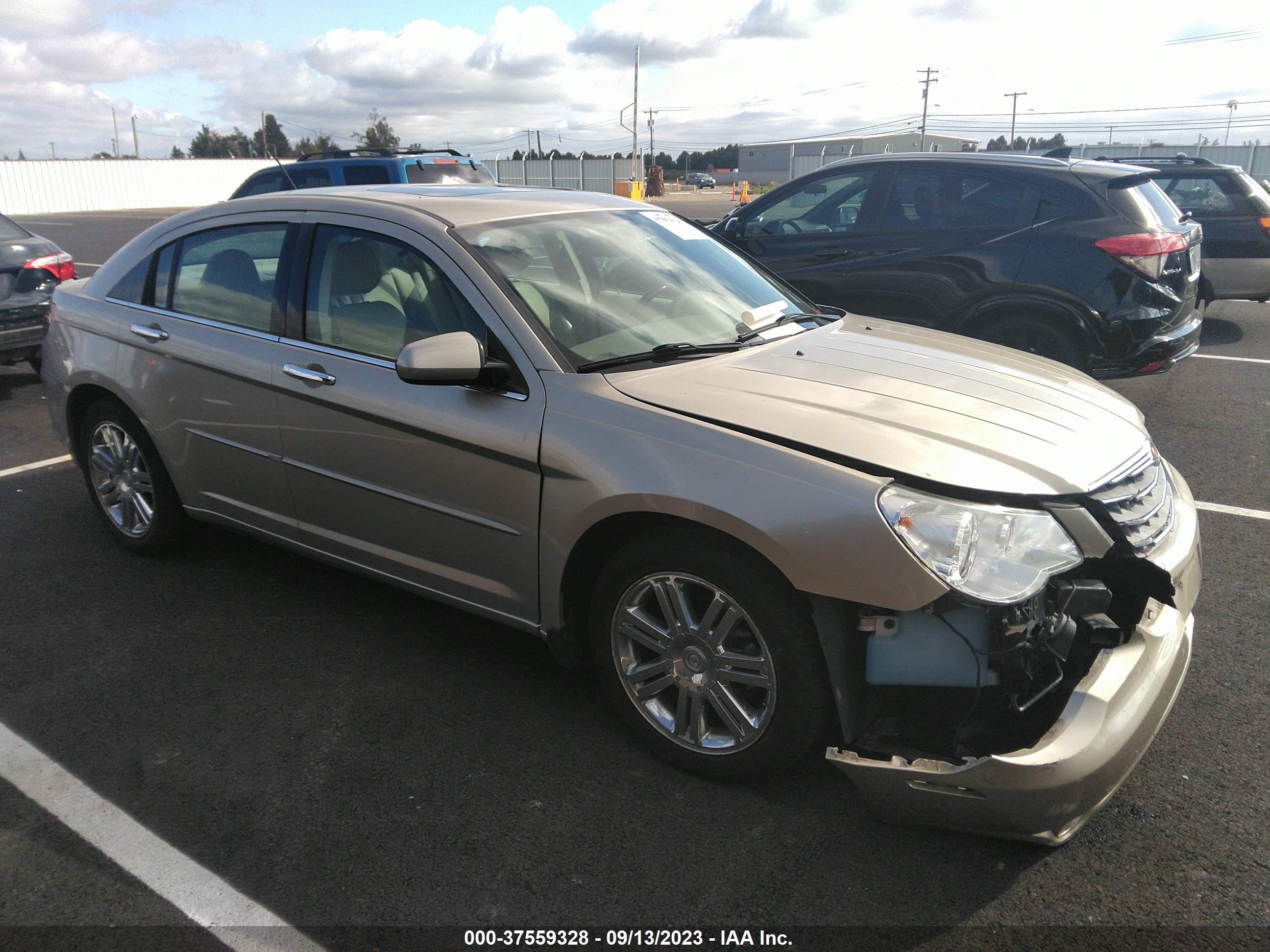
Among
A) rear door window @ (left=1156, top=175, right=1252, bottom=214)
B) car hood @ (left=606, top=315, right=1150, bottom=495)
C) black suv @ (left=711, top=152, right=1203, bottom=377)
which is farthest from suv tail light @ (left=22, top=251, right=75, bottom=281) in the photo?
rear door window @ (left=1156, top=175, right=1252, bottom=214)

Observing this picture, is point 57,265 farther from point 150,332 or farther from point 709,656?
point 709,656

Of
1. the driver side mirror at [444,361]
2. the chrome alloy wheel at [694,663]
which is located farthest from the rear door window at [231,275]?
the chrome alloy wheel at [694,663]

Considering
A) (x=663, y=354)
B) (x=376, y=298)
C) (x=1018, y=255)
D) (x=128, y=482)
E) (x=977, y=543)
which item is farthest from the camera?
(x=1018, y=255)

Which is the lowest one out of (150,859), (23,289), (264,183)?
(150,859)

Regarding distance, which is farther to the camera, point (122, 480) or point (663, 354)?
point (122, 480)

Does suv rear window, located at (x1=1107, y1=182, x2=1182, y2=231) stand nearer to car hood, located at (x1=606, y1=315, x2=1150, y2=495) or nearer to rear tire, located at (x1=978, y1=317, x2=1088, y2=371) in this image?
rear tire, located at (x1=978, y1=317, x2=1088, y2=371)

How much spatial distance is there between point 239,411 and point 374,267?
34.0 inches

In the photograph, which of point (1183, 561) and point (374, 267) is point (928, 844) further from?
point (374, 267)

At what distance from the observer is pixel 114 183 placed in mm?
43969

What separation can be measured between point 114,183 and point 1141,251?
47586 millimetres

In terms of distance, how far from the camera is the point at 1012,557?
2475 millimetres

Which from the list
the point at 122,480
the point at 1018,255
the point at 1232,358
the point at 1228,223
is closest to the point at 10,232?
the point at 122,480

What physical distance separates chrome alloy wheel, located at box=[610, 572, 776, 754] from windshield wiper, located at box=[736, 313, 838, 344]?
1.11m

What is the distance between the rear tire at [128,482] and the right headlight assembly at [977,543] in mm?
3372
